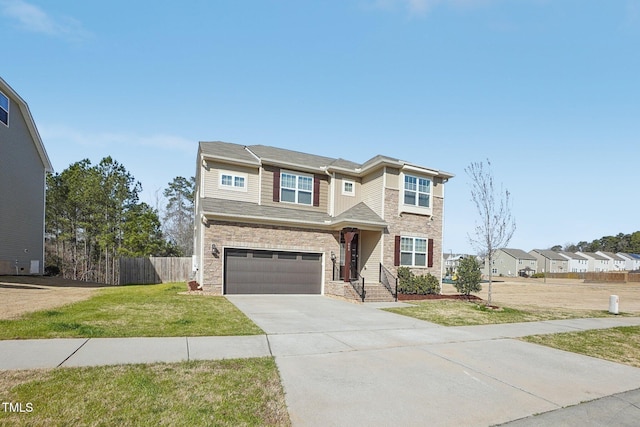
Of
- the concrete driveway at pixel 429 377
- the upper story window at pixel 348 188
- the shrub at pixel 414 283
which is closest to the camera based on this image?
the concrete driveway at pixel 429 377

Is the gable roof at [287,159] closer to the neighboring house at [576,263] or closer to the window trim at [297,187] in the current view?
the window trim at [297,187]

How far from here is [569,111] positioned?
14086mm

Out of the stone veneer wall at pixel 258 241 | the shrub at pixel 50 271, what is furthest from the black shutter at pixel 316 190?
the shrub at pixel 50 271

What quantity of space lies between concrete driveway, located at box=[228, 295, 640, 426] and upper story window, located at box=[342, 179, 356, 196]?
10626 millimetres

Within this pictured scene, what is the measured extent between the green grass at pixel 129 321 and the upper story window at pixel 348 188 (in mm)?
9970

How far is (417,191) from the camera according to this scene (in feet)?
60.1

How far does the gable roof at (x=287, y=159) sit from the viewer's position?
16.9 m

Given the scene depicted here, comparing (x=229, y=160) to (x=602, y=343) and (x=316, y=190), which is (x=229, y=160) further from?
(x=602, y=343)

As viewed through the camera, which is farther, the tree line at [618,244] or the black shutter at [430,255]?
the tree line at [618,244]

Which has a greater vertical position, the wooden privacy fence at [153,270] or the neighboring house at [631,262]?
the wooden privacy fence at [153,270]

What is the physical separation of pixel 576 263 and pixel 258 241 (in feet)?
300

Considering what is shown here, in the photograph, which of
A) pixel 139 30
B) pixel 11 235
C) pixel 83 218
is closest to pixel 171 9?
pixel 139 30

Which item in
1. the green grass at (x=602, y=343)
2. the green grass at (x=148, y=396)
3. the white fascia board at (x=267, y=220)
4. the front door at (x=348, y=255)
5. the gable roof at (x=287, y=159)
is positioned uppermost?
the gable roof at (x=287, y=159)

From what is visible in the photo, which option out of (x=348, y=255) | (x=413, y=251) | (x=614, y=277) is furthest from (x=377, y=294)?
(x=614, y=277)
